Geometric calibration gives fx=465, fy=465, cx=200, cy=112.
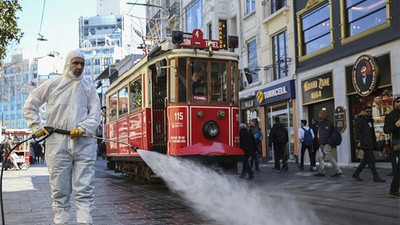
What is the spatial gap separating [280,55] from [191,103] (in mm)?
12591

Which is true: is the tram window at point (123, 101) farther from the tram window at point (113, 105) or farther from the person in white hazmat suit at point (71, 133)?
the person in white hazmat suit at point (71, 133)

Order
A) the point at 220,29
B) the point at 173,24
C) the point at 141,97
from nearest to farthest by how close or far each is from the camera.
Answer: the point at 141,97 < the point at 220,29 < the point at 173,24

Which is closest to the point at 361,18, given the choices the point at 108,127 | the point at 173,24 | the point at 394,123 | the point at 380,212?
the point at 394,123

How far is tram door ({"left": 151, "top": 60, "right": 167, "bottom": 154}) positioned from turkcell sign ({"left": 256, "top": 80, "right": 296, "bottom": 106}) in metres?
10.6

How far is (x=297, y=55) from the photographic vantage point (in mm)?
20656

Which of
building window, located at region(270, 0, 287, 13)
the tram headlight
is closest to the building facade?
building window, located at region(270, 0, 287, 13)

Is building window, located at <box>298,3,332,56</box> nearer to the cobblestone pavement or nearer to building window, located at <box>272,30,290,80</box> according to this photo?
building window, located at <box>272,30,290,80</box>

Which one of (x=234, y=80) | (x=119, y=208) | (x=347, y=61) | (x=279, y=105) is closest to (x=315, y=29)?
(x=347, y=61)

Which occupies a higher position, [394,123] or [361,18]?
[361,18]

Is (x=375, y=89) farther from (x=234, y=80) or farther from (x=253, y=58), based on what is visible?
(x=253, y=58)

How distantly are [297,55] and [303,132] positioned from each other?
A: 603cm

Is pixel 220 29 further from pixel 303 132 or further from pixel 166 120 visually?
pixel 166 120

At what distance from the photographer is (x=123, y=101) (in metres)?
14.1

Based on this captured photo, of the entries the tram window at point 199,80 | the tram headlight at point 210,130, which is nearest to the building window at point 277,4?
the tram window at point 199,80
